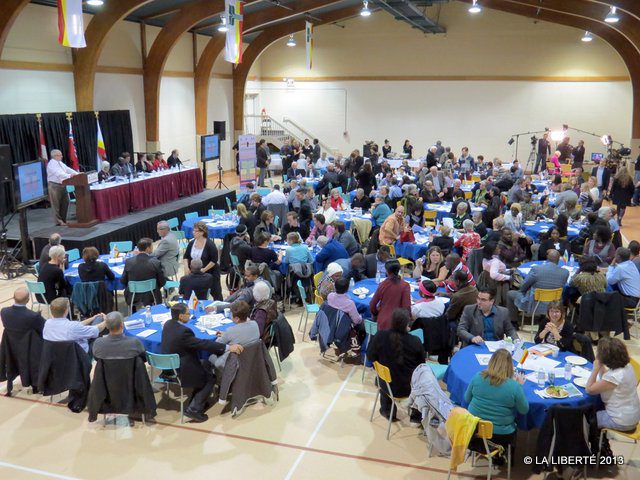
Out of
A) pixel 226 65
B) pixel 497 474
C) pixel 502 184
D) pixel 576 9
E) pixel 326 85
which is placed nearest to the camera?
pixel 497 474

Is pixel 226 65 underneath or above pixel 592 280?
above

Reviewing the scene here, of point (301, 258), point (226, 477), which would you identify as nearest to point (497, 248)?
point (301, 258)

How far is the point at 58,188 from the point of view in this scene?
12328mm

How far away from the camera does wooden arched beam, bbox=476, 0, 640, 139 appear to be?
21.4 m

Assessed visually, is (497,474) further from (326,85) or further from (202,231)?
(326,85)

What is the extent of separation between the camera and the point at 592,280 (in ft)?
24.9

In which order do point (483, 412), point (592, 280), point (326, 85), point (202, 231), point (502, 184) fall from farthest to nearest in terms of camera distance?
point (326, 85), point (502, 184), point (202, 231), point (592, 280), point (483, 412)

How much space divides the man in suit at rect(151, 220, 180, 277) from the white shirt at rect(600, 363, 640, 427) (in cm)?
617

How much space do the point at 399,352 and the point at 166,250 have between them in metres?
4.60

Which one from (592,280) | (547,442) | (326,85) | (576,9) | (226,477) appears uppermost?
(576,9)

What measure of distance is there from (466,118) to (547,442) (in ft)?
71.6

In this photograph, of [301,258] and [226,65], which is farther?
[226,65]

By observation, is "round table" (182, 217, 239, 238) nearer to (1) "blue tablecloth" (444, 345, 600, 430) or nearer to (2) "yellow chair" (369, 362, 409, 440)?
(2) "yellow chair" (369, 362, 409, 440)

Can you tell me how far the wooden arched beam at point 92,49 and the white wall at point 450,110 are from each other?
11.6m
